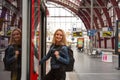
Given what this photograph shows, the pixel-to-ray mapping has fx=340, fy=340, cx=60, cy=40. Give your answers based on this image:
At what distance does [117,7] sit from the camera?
45500 mm

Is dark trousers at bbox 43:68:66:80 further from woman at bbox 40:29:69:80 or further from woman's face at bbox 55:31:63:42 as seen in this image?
woman's face at bbox 55:31:63:42

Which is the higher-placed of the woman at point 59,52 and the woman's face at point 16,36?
the woman's face at point 16,36

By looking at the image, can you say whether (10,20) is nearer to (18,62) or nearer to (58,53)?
(18,62)

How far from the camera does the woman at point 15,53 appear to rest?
146 inches

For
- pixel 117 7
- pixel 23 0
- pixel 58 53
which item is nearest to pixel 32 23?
pixel 23 0

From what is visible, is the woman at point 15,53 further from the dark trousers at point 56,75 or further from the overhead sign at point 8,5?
the dark trousers at point 56,75

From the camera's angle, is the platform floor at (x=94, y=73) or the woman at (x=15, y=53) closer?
the woman at (x=15, y=53)

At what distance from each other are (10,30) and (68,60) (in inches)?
138

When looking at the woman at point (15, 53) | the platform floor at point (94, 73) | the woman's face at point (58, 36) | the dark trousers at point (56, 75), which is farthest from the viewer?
the platform floor at point (94, 73)

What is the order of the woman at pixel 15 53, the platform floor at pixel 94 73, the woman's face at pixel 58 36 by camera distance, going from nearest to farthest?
the woman at pixel 15 53
the woman's face at pixel 58 36
the platform floor at pixel 94 73

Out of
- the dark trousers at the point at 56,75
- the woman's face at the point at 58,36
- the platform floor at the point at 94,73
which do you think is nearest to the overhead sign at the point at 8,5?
the woman's face at the point at 58,36

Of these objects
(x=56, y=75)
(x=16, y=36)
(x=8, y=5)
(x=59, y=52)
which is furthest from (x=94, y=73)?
(x=8, y=5)

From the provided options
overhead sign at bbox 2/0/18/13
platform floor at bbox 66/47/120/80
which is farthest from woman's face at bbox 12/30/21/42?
platform floor at bbox 66/47/120/80

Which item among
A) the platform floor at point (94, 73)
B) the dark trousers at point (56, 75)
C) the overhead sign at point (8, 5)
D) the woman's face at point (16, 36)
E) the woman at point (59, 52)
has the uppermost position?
the overhead sign at point (8, 5)
